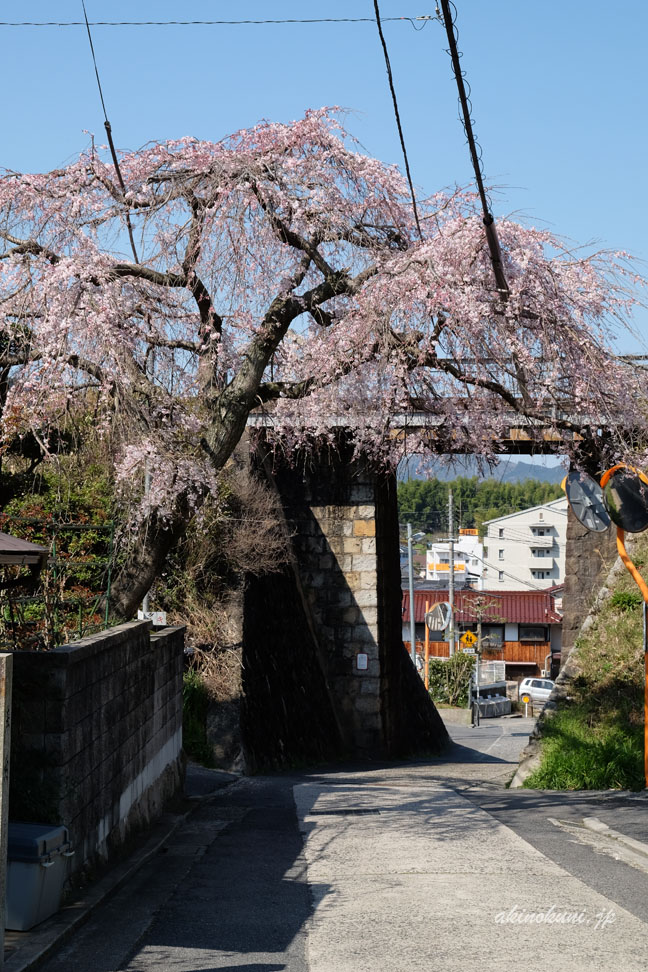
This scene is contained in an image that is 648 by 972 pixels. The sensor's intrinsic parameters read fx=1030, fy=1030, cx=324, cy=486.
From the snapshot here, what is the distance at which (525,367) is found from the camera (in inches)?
407

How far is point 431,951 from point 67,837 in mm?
2310

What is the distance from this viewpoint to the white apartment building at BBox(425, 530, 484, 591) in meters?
88.1

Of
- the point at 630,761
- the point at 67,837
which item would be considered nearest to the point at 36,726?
the point at 67,837

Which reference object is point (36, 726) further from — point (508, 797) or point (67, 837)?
point (508, 797)

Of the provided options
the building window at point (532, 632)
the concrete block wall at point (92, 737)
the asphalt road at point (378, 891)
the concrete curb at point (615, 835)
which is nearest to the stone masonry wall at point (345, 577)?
the asphalt road at point (378, 891)

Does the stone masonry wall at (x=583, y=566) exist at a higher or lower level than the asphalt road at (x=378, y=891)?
higher

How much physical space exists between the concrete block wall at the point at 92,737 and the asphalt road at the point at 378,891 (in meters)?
0.52

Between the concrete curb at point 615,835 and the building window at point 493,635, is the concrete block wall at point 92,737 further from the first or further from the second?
the building window at point 493,635

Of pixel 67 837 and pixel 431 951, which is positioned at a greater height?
pixel 67 837

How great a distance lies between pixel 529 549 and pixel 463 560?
8.89m

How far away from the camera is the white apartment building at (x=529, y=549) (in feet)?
306

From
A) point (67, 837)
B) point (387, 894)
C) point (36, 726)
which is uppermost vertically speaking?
point (36, 726)

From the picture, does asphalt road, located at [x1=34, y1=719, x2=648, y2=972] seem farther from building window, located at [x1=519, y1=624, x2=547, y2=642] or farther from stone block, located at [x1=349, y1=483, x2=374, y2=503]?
building window, located at [x1=519, y1=624, x2=547, y2=642]

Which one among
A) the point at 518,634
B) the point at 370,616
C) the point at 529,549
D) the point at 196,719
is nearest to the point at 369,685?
the point at 370,616
